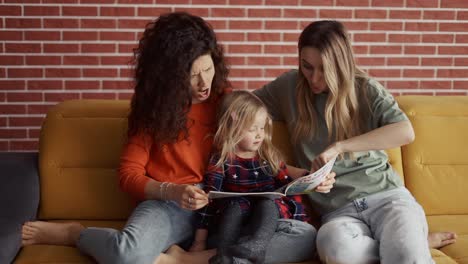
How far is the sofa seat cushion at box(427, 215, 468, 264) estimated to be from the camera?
256 centimetres

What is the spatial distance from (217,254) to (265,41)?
1.88 metres

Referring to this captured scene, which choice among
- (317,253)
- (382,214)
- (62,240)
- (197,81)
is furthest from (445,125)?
(62,240)

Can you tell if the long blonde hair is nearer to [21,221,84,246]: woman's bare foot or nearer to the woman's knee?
the woman's knee

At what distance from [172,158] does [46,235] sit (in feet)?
1.79

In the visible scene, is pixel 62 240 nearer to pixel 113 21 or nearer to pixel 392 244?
pixel 392 244

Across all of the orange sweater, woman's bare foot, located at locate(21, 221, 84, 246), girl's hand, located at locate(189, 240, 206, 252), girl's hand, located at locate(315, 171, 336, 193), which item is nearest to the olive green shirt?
girl's hand, located at locate(315, 171, 336, 193)

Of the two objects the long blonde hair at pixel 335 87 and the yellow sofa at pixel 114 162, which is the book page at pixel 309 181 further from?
the yellow sofa at pixel 114 162

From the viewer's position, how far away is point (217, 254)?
7.93ft

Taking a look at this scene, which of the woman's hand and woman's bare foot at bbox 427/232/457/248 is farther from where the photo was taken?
woman's bare foot at bbox 427/232/457/248

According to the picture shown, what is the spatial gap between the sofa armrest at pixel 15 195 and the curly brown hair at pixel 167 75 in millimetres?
448

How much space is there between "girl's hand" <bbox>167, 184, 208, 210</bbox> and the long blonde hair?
568 millimetres

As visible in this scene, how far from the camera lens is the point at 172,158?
2.68 metres

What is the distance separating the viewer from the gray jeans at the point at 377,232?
2338 millimetres

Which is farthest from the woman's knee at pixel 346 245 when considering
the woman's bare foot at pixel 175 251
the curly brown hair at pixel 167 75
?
the curly brown hair at pixel 167 75
